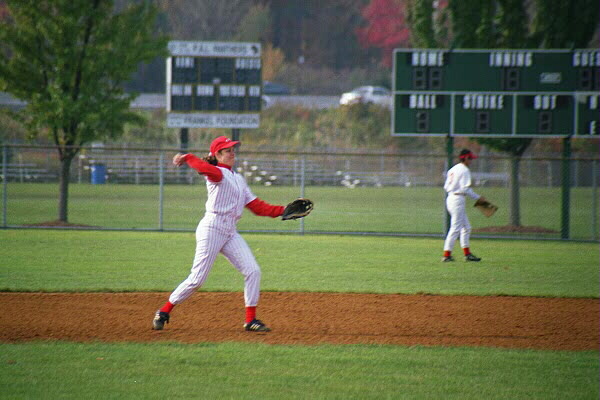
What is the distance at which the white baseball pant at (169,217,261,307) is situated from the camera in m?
7.68

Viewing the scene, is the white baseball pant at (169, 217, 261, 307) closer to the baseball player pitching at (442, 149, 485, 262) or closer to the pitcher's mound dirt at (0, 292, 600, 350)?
the pitcher's mound dirt at (0, 292, 600, 350)

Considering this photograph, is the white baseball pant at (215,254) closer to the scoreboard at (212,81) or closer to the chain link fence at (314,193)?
the chain link fence at (314,193)

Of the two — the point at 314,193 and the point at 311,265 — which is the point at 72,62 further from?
the point at 314,193

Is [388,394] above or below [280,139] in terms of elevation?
below

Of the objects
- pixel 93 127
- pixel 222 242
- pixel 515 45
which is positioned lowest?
pixel 222 242

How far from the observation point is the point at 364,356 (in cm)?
706

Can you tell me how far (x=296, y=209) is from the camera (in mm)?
8086

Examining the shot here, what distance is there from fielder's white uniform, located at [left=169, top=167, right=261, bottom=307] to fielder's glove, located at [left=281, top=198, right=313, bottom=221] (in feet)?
1.38

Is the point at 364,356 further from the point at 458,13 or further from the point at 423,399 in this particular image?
the point at 458,13

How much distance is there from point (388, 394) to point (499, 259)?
9.73 meters

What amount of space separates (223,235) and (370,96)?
43.8 metres

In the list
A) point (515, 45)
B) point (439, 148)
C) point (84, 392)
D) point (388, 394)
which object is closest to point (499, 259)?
point (515, 45)

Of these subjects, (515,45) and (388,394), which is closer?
(388,394)

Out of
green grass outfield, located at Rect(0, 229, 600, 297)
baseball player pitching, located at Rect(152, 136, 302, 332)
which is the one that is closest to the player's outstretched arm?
baseball player pitching, located at Rect(152, 136, 302, 332)
